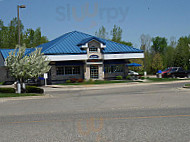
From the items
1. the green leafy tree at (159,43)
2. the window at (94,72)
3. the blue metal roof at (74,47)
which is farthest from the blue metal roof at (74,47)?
the green leafy tree at (159,43)

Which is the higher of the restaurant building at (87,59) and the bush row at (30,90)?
the restaurant building at (87,59)

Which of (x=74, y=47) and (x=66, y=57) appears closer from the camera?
(x=66, y=57)

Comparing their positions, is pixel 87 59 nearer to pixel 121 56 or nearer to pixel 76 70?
pixel 76 70

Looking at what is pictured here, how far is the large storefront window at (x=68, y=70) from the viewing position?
36.8 meters

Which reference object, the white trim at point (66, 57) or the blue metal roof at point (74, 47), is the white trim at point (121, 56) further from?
the white trim at point (66, 57)

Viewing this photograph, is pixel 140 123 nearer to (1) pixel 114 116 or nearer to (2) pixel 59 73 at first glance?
(1) pixel 114 116

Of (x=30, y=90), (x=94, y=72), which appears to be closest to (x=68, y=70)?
(x=94, y=72)

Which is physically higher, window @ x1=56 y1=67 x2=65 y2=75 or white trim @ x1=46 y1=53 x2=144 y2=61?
white trim @ x1=46 y1=53 x2=144 y2=61

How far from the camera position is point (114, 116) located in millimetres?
9836

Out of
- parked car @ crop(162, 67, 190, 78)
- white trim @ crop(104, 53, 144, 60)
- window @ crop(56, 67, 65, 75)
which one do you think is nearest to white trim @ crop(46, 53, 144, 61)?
white trim @ crop(104, 53, 144, 60)

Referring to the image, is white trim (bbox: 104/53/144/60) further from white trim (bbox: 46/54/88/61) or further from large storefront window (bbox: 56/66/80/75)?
large storefront window (bbox: 56/66/80/75)

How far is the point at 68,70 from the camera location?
123ft

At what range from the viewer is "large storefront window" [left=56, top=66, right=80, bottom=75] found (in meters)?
36.8

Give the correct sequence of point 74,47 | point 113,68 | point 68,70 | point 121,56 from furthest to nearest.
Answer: point 113,68
point 121,56
point 74,47
point 68,70
